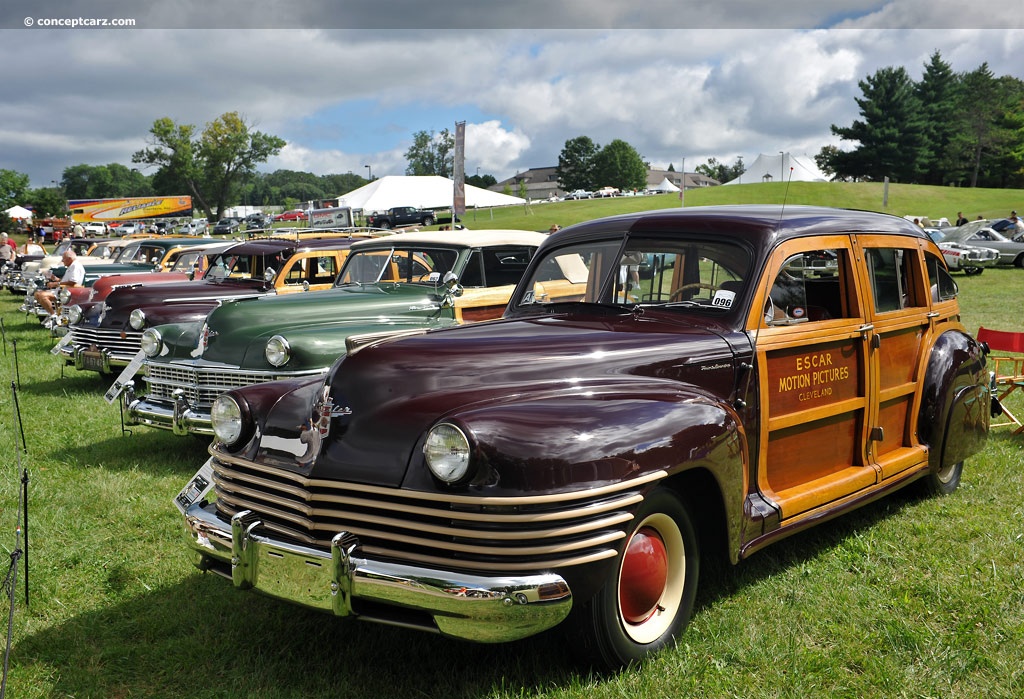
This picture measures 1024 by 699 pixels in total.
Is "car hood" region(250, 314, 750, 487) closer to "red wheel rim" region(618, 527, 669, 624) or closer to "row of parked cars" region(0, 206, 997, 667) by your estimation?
"row of parked cars" region(0, 206, 997, 667)

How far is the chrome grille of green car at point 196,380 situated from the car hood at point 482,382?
322 cm

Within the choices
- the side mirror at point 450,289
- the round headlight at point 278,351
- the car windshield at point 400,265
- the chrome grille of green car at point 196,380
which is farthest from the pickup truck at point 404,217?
the round headlight at point 278,351

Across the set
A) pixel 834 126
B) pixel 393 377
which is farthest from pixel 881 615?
pixel 834 126

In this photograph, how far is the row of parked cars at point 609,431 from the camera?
2.96 metres

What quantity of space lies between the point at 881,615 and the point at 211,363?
17.3 ft

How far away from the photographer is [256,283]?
10.5 meters

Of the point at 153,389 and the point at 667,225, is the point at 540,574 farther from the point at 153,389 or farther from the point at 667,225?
the point at 153,389

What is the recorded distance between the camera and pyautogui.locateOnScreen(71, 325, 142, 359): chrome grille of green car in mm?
9789

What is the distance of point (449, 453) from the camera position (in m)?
2.98

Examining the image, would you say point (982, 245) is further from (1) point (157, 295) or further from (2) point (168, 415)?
(2) point (168, 415)

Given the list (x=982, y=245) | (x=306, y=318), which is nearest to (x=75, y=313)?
(x=306, y=318)

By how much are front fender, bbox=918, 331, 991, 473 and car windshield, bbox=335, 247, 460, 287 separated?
4.22 meters

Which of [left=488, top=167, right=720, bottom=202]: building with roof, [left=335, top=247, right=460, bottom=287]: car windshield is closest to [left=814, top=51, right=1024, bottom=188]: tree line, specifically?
[left=335, top=247, right=460, bottom=287]: car windshield

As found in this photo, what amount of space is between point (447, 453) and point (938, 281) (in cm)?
411
